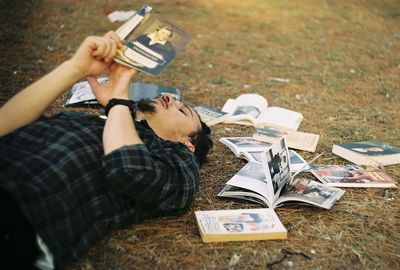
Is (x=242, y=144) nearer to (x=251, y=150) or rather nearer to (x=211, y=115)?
(x=251, y=150)

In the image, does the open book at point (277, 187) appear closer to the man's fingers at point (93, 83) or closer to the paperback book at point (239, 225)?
the paperback book at point (239, 225)

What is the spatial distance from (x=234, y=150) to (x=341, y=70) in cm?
319

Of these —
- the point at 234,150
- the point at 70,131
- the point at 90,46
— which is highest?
the point at 90,46

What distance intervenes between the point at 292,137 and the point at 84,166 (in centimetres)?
226

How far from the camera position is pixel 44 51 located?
6211 mm

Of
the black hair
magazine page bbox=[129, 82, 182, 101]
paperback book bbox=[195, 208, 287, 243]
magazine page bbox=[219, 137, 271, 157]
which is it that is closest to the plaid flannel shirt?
paperback book bbox=[195, 208, 287, 243]

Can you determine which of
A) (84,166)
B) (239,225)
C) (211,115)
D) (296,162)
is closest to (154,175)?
(84,166)

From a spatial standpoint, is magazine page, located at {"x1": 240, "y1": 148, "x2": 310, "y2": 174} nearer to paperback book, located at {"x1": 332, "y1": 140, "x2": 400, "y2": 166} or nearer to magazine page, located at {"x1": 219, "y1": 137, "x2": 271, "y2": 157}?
magazine page, located at {"x1": 219, "y1": 137, "x2": 271, "y2": 157}

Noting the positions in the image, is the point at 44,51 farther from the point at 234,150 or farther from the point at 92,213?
the point at 92,213

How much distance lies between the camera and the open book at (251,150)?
3.50 m

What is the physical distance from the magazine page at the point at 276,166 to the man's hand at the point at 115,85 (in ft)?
2.76

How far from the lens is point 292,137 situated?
4055mm

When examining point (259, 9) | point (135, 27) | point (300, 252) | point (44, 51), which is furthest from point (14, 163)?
point (259, 9)

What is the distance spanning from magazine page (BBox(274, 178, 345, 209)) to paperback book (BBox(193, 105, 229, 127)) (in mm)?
1449
